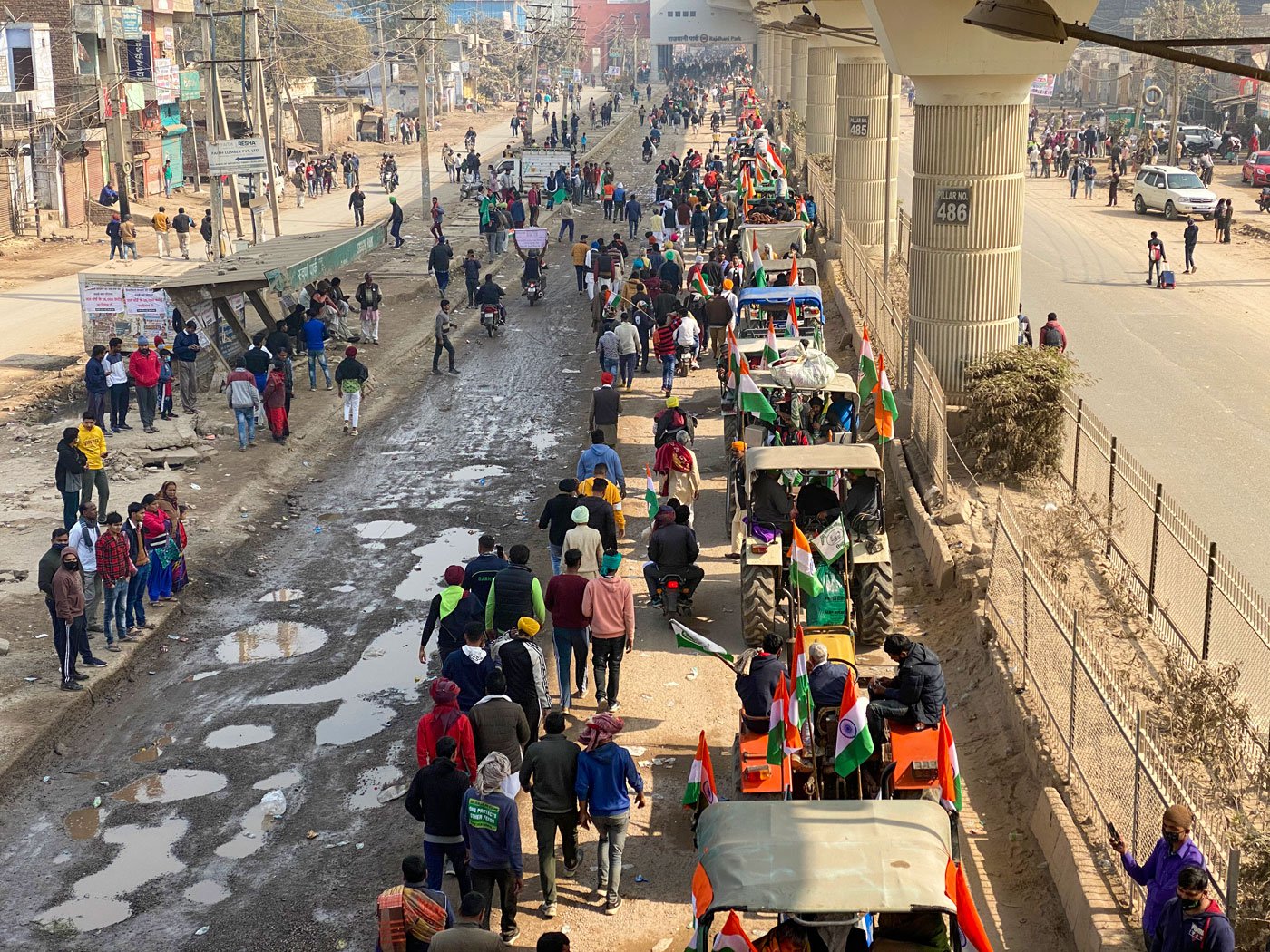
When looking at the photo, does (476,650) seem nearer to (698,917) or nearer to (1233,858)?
(698,917)

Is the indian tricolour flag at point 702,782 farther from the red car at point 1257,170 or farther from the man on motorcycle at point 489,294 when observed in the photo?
the red car at point 1257,170

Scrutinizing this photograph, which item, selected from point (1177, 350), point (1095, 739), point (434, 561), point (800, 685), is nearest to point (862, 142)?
point (1177, 350)

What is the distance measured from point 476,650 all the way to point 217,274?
661 inches

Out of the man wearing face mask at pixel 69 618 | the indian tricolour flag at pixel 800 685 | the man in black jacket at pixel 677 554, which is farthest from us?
the man in black jacket at pixel 677 554

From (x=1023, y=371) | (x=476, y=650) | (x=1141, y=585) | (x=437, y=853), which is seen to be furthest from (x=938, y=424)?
(x=437, y=853)

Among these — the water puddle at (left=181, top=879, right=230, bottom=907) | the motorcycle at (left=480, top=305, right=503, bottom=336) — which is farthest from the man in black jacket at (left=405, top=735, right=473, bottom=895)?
the motorcycle at (left=480, top=305, right=503, bottom=336)

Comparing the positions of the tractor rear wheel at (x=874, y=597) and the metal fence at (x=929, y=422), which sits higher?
the metal fence at (x=929, y=422)

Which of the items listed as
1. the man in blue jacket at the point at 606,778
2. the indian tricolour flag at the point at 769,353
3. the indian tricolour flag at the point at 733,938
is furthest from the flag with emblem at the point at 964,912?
the indian tricolour flag at the point at 769,353

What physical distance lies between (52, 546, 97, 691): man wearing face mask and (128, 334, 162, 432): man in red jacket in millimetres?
9345

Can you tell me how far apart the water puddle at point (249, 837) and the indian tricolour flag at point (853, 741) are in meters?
5.22

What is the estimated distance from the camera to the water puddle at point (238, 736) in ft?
47.1

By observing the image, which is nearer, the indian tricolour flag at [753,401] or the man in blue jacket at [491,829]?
the man in blue jacket at [491,829]

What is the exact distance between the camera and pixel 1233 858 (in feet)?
25.2

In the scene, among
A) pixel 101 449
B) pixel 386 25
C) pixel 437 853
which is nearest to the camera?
pixel 437 853
